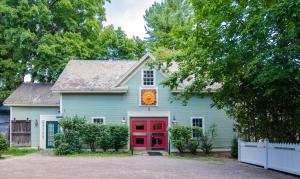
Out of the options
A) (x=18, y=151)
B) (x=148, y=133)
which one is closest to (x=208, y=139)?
(x=148, y=133)

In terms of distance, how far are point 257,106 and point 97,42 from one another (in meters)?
21.0

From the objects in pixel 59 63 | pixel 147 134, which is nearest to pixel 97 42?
pixel 59 63

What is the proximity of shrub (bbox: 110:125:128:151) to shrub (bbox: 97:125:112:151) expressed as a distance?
197 mm

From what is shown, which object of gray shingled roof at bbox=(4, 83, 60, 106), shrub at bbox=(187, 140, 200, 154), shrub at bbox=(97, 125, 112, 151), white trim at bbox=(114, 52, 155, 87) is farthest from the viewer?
gray shingled roof at bbox=(4, 83, 60, 106)

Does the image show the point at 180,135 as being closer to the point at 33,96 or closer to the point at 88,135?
the point at 88,135

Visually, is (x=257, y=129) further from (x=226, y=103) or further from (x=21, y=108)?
(x=21, y=108)

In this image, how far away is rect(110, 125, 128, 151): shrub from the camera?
2058 centimetres

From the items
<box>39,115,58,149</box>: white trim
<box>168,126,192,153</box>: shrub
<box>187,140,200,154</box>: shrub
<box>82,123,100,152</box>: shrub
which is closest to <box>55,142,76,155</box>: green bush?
<box>82,123,100,152</box>: shrub

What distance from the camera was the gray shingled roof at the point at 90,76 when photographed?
21.9 m

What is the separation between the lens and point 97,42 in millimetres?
32906

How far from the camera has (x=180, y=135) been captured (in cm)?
2041

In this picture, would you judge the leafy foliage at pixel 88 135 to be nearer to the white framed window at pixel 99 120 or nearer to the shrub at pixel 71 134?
the shrub at pixel 71 134

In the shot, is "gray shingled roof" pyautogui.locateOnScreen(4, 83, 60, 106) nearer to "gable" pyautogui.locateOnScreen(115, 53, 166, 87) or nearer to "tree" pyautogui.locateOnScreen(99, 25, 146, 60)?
"gable" pyautogui.locateOnScreen(115, 53, 166, 87)

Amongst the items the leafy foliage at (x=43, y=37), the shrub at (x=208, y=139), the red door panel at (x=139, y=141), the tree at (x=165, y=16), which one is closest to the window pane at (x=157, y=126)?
the red door panel at (x=139, y=141)
